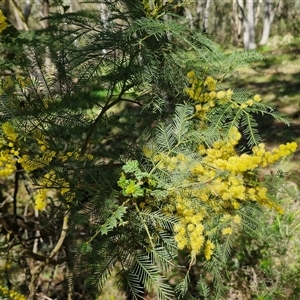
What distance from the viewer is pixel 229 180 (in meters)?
1.65

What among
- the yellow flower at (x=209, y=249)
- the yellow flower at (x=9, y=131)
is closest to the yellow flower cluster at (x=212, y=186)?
the yellow flower at (x=209, y=249)

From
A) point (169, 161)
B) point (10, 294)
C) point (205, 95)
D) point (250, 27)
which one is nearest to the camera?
point (169, 161)

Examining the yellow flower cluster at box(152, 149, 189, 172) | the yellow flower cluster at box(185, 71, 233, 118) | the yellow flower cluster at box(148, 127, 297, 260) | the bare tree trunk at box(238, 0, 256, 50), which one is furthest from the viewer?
the bare tree trunk at box(238, 0, 256, 50)

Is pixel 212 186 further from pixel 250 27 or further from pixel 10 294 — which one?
pixel 250 27

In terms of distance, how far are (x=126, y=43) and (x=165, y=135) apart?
0.54 m

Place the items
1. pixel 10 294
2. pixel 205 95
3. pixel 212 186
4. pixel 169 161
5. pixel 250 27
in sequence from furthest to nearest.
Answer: pixel 250 27
pixel 10 294
pixel 205 95
pixel 169 161
pixel 212 186

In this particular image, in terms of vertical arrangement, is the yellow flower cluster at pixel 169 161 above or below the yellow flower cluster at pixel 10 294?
above

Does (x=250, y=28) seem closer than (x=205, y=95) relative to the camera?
No

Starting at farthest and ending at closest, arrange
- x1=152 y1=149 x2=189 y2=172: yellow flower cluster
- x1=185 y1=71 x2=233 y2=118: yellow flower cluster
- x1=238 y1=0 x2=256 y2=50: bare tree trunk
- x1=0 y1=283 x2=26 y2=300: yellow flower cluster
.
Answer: x1=238 y1=0 x2=256 y2=50: bare tree trunk, x1=0 y1=283 x2=26 y2=300: yellow flower cluster, x1=185 y1=71 x2=233 y2=118: yellow flower cluster, x1=152 y1=149 x2=189 y2=172: yellow flower cluster

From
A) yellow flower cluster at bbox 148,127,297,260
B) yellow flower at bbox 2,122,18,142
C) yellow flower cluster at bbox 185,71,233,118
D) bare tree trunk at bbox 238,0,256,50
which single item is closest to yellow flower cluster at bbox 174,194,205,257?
yellow flower cluster at bbox 148,127,297,260

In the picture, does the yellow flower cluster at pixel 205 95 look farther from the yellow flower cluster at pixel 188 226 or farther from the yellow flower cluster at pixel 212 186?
the yellow flower cluster at pixel 188 226

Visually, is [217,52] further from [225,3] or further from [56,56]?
[225,3]

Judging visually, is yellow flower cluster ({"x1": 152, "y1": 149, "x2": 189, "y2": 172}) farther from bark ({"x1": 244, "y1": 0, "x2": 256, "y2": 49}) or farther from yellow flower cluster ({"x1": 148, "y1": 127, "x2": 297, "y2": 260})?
bark ({"x1": 244, "y1": 0, "x2": 256, "y2": 49})

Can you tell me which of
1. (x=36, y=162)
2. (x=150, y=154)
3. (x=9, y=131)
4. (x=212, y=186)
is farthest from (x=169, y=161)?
(x=9, y=131)
